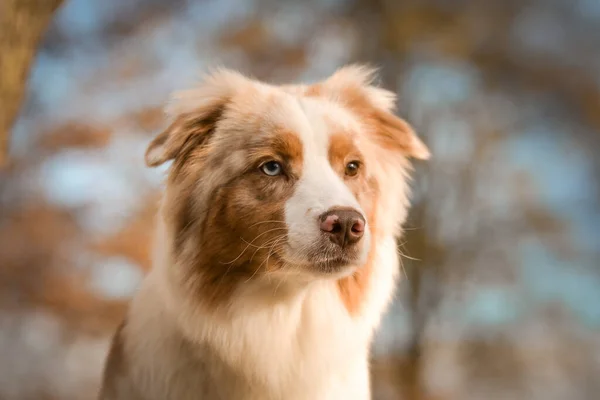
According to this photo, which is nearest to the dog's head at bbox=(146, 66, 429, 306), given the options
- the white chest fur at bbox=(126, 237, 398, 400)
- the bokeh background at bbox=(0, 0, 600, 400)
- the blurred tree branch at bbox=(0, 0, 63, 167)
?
the white chest fur at bbox=(126, 237, 398, 400)

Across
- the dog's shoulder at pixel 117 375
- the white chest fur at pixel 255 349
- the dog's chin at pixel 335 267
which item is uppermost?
the dog's chin at pixel 335 267

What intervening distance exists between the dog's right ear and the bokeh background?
23 cm

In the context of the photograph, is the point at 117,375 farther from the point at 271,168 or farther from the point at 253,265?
the point at 271,168

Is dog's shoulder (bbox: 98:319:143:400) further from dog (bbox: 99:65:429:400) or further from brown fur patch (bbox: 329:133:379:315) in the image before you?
brown fur patch (bbox: 329:133:379:315)

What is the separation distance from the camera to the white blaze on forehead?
142 centimetres

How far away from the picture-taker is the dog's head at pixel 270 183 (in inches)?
56.9

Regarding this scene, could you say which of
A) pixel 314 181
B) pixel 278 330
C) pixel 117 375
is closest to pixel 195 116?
pixel 314 181

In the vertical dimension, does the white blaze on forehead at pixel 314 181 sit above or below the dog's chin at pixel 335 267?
above

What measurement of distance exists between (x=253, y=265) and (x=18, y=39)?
3.99 ft

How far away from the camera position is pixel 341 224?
1385 millimetres

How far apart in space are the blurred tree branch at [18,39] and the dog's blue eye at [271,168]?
1.02 m

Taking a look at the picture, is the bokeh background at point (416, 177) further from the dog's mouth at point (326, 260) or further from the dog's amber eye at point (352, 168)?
the dog's mouth at point (326, 260)

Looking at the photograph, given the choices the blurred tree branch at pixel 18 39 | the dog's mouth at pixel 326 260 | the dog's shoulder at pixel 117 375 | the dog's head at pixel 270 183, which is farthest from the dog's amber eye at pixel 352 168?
the blurred tree branch at pixel 18 39

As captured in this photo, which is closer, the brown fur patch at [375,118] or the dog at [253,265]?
the dog at [253,265]
